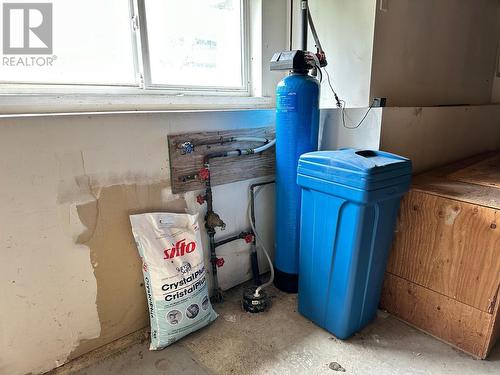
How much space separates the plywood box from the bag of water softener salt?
1.03m

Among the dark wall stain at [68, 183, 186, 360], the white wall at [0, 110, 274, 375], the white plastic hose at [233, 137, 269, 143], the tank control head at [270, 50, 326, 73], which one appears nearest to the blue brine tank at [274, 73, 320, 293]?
the tank control head at [270, 50, 326, 73]

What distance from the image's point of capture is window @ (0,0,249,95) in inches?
51.7

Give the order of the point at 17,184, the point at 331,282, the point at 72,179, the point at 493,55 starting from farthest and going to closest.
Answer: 1. the point at 493,55
2. the point at 331,282
3. the point at 72,179
4. the point at 17,184

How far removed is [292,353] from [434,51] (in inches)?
79.6

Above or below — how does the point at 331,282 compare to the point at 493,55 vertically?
below

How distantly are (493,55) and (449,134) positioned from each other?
3.97 feet

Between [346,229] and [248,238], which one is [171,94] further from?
[346,229]

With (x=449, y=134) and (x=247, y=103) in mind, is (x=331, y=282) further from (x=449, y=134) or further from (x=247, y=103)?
(x=449, y=134)


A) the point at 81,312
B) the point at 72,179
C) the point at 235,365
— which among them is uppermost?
the point at 72,179

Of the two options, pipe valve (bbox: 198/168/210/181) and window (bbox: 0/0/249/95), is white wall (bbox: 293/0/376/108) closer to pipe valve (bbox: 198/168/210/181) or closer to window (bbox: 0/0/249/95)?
window (bbox: 0/0/249/95)

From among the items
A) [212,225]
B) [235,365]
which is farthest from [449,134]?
[235,365]

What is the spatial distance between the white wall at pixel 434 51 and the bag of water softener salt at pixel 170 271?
49.7 inches

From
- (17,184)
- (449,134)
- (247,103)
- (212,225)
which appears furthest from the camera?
(449,134)

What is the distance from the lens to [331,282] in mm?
1480
